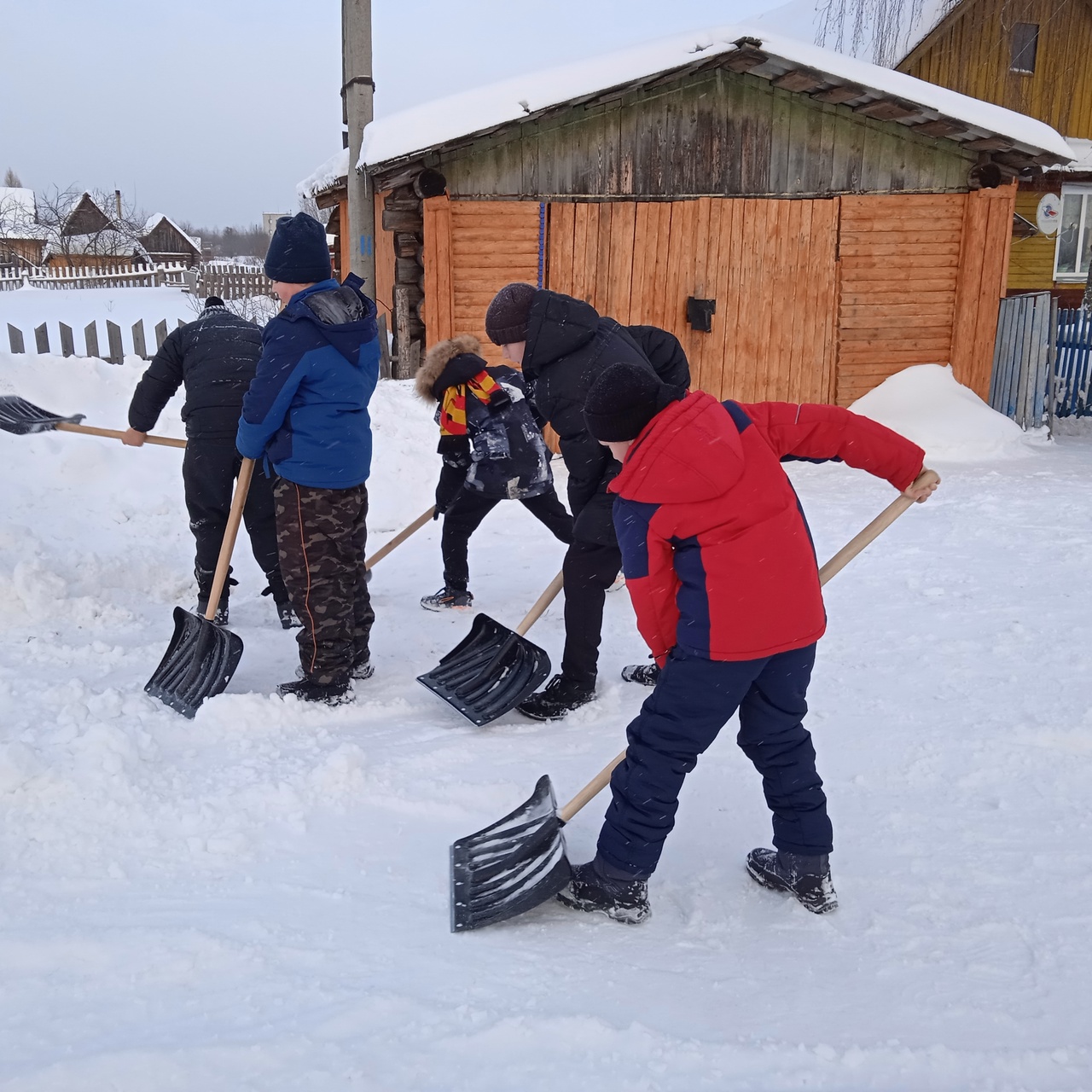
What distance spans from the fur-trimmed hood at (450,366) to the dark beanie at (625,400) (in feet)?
7.68

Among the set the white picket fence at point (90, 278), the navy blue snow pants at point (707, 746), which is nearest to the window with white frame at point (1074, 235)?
the navy blue snow pants at point (707, 746)

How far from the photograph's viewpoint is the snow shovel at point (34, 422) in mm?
4141

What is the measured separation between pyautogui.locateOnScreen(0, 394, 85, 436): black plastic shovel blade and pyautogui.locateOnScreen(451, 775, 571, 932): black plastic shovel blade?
287 cm

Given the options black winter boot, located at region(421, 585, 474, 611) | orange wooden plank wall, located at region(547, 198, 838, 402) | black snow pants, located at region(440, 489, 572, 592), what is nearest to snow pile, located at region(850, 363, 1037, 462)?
orange wooden plank wall, located at region(547, 198, 838, 402)

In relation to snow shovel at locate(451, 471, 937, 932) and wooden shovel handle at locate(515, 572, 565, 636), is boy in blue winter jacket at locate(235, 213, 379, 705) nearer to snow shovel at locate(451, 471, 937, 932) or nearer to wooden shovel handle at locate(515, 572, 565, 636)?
wooden shovel handle at locate(515, 572, 565, 636)

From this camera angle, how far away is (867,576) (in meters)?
5.12

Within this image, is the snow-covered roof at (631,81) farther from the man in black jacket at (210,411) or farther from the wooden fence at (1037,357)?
the man in black jacket at (210,411)

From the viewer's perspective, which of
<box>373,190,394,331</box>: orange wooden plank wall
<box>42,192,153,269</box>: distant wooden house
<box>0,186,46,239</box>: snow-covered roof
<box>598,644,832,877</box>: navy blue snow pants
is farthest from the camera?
<box>0,186,46,239</box>: snow-covered roof

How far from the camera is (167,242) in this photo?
43719 mm

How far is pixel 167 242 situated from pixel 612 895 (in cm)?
4783

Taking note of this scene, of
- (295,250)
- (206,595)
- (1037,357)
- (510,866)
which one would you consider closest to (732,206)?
(1037,357)

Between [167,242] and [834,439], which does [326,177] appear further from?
[167,242]

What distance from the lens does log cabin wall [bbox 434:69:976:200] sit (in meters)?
8.03

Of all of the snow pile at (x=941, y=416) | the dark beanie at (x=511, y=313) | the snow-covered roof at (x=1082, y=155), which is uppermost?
the snow-covered roof at (x=1082, y=155)
